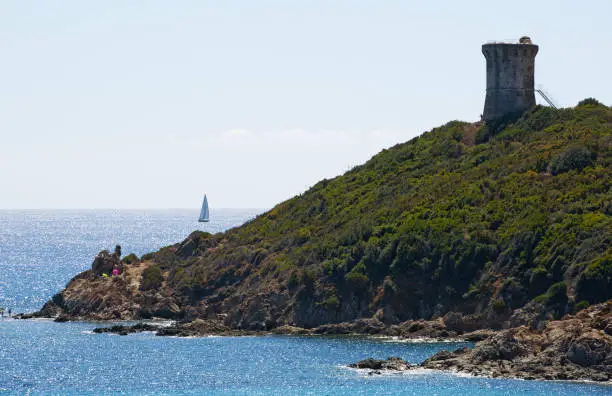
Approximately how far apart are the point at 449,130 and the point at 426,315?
44.9 meters

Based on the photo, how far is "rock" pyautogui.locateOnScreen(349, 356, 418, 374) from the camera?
81000 mm

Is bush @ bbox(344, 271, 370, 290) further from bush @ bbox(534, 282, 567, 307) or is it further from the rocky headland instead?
bush @ bbox(534, 282, 567, 307)

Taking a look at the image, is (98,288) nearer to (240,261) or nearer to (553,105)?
(240,261)

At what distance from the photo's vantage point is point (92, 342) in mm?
99188

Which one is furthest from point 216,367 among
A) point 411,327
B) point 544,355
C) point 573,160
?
point 573,160

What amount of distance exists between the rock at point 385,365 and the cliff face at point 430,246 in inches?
553

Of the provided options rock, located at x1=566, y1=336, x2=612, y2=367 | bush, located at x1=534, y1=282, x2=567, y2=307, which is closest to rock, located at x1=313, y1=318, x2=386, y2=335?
bush, located at x1=534, y1=282, x2=567, y2=307

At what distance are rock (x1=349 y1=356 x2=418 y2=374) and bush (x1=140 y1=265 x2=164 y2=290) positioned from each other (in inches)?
1599

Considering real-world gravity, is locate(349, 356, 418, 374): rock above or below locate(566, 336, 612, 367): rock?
below

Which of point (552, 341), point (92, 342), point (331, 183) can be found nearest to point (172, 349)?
point (92, 342)

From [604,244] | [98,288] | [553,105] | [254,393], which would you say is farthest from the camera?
[553,105]

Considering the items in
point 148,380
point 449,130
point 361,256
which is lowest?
point 148,380

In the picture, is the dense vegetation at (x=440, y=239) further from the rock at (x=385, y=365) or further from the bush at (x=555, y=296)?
the rock at (x=385, y=365)

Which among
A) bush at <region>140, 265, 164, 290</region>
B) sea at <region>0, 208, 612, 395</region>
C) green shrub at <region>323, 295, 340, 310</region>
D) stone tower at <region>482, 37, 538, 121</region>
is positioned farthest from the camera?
stone tower at <region>482, 37, 538, 121</region>
